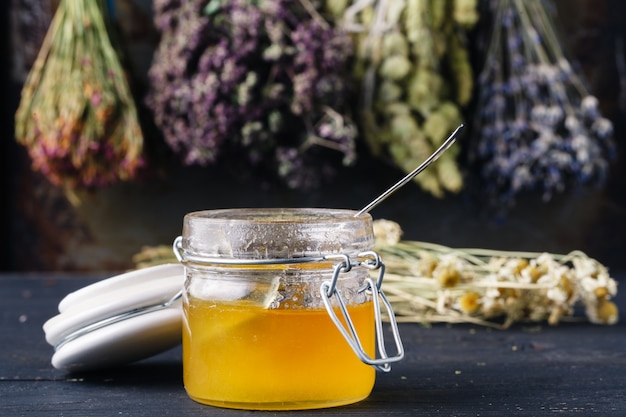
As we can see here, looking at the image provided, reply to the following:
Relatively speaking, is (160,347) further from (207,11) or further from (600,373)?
(207,11)

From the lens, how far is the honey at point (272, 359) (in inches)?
23.2

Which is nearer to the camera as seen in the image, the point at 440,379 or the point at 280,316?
the point at 280,316

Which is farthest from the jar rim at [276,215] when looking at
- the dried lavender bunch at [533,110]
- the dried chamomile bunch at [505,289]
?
the dried lavender bunch at [533,110]

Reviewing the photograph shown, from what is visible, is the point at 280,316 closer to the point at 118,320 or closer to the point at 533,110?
the point at 118,320

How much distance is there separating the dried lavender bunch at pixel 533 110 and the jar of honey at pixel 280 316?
914 mm

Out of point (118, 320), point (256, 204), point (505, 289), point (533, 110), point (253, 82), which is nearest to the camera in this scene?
point (118, 320)

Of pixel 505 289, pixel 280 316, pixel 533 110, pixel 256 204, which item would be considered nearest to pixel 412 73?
pixel 533 110

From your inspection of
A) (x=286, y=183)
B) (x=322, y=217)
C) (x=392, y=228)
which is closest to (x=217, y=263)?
(x=322, y=217)

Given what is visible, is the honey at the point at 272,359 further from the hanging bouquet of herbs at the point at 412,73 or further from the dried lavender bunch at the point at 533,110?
the dried lavender bunch at the point at 533,110

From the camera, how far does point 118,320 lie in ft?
2.28

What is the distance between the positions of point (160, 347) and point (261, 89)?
2.42 feet

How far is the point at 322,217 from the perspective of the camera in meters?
0.66

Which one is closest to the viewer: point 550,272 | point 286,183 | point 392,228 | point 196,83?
point 550,272

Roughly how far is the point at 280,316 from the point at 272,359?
0.03 meters
